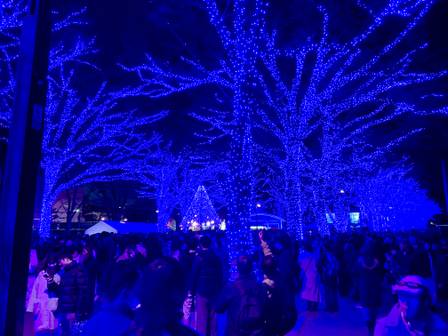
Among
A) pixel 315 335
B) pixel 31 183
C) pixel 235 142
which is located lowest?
pixel 315 335

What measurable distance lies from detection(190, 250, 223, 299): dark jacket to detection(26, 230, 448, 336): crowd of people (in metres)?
0.02

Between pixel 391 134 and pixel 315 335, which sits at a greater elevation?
pixel 391 134

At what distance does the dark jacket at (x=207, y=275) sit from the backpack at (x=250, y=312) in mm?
3777

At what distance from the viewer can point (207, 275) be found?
753 cm

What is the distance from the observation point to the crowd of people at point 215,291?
2.62 m

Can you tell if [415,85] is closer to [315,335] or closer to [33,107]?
[315,335]

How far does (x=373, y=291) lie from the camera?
7266 mm

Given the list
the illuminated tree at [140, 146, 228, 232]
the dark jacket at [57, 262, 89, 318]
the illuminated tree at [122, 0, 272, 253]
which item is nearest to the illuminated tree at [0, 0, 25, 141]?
the illuminated tree at [122, 0, 272, 253]

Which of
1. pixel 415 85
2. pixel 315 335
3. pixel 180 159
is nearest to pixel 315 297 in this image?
pixel 315 335

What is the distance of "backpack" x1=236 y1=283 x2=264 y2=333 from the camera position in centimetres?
372

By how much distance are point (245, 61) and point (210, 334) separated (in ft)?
19.5

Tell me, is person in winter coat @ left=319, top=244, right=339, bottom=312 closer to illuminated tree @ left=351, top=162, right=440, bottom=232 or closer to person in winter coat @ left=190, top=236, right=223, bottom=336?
person in winter coat @ left=190, top=236, right=223, bottom=336

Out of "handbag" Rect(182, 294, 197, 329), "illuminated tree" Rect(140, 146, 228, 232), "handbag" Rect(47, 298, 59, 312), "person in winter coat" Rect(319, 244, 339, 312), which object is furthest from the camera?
"illuminated tree" Rect(140, 146, 228, 232)

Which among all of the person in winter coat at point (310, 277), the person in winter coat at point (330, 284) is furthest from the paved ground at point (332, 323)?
the person in winter coat at point (310, 277)
